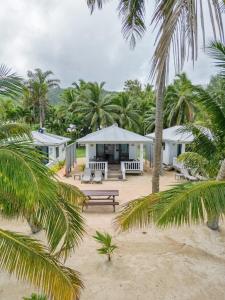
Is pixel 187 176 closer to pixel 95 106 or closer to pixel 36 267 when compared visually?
pixel 36 267

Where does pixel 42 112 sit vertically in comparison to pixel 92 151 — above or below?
above

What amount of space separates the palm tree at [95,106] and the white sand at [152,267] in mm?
25188

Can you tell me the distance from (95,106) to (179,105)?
35.7 ft

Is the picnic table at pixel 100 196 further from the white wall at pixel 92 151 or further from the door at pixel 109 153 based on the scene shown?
the door at pixel 109 153

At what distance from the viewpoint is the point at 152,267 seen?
781 cm

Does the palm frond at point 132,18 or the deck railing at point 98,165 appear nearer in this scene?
the palm frond at point 132,18

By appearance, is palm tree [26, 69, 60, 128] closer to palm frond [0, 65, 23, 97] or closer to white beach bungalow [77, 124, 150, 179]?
white beach bungalow [77, 124, 150, 179]

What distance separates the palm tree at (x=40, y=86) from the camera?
127ft

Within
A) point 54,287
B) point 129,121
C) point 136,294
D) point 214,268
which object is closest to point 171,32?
point 54,287

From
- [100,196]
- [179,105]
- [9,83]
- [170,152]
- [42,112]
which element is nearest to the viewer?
[9,83]

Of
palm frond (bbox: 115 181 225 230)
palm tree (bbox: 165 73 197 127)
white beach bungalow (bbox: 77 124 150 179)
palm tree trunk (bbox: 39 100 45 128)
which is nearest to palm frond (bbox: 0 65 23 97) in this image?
palm frond (bbox: 115 181 225 230)

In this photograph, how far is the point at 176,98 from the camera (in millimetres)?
32406

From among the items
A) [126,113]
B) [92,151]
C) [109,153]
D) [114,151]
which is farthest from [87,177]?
[126,113]

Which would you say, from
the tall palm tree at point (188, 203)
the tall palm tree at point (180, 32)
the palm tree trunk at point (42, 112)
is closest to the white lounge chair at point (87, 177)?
the tall palm tree at point (188, 203)
